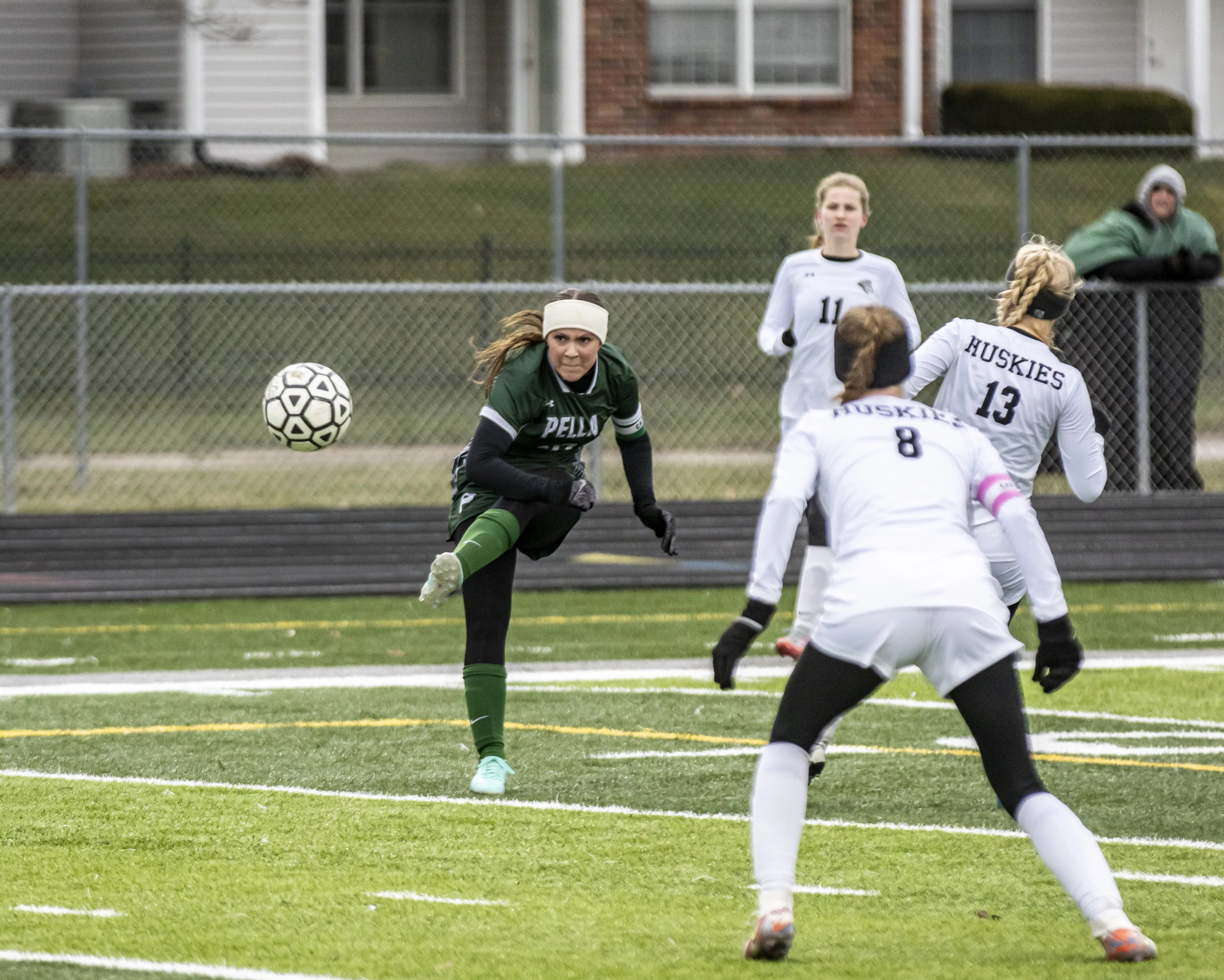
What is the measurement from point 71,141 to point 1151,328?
14902mm

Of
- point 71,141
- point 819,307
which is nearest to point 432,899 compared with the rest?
point 819,307

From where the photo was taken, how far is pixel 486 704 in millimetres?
6887

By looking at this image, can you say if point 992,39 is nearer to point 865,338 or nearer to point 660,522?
point 660,522

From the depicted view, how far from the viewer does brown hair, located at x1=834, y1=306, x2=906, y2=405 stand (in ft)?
15.9

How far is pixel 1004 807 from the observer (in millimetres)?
4680

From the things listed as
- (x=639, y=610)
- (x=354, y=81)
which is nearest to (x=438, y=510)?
(x=639, y=610)

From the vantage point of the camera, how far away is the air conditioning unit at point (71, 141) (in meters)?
24.0

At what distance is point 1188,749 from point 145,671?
509 cm

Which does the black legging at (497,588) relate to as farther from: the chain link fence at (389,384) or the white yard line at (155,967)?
the chain link fence at (389,384)

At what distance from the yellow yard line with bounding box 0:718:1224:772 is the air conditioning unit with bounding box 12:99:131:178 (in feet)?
53.5

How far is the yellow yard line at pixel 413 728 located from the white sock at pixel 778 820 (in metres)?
3.03

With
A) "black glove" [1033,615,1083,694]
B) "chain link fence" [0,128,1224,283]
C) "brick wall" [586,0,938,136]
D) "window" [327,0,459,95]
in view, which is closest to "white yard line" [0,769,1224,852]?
"black glove" [1033,615,1083,694]

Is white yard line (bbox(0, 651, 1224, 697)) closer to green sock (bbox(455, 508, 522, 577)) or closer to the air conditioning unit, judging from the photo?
green sock (bbox(455, 508, 522, 577))

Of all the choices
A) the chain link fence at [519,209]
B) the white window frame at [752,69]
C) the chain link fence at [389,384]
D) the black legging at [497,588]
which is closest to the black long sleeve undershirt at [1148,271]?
the chain link fence at [389,384]
